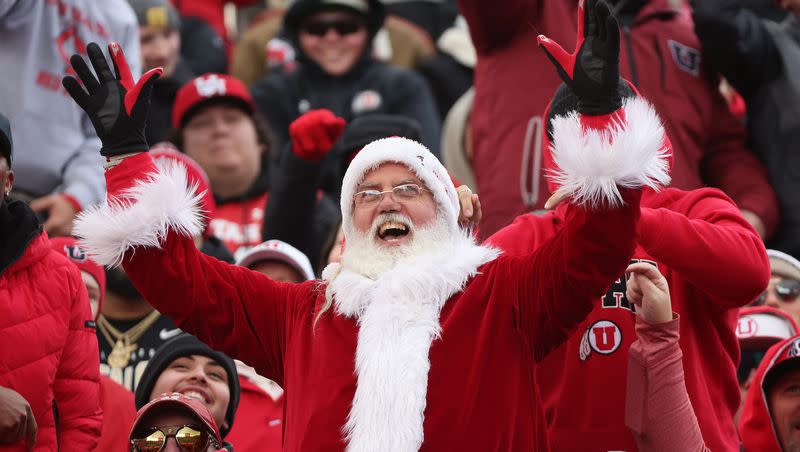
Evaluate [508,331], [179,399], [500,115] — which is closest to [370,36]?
[500,115]

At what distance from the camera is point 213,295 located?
3844mm

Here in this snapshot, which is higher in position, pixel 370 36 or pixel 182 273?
pixel 182 273

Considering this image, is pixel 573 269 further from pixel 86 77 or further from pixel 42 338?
pixel 42 338

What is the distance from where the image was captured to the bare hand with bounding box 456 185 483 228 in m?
4.21

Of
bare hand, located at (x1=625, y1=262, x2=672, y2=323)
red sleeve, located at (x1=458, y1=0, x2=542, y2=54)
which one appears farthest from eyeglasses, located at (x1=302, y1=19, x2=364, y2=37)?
bare hand, located at (x1=625, y1=262, x2=672, y2=323)

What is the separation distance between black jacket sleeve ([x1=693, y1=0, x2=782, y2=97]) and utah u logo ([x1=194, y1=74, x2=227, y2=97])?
9.18 feet

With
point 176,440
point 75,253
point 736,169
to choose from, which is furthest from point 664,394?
point 75,253

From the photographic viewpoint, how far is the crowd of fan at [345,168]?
4.12m

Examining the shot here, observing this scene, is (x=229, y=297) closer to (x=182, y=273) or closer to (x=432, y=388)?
Result: (x=182, y=273)

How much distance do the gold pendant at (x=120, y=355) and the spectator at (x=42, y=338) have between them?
1.04 m

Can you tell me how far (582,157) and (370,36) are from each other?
4889mm

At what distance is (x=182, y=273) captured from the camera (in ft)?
12.4

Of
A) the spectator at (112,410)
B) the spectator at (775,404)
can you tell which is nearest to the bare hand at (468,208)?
the spectator at (775,404)

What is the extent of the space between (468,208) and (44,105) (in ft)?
9.41
